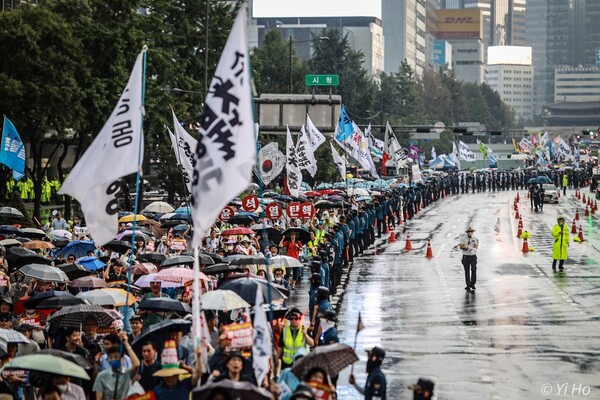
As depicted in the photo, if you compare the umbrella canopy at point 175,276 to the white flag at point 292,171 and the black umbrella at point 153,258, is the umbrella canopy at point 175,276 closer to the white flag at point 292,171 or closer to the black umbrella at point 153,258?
the black umbrella at point 153,258

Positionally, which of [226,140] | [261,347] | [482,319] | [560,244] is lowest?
[482,319]

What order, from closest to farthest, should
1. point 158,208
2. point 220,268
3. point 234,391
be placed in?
1. point 234,391
2. point 220,268
3. point 158,208

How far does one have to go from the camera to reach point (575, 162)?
10706 cm

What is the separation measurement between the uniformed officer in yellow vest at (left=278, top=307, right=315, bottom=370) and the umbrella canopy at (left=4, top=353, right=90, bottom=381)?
3.60 metres

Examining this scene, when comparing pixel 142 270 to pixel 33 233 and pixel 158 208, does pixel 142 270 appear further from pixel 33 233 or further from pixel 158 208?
pixel 158 208

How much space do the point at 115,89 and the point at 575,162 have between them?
62.6 metres

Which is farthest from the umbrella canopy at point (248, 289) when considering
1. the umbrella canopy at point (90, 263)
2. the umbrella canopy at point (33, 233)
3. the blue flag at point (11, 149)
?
the blue flag at point (11, 149)

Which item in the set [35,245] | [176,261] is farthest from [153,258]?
[35,245]

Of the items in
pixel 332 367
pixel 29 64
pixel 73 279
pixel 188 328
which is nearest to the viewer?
pixel 332 367

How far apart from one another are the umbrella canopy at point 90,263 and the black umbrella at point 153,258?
1319 millimetres

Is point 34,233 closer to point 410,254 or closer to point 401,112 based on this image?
point 410,254

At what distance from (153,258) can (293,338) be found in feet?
35.7

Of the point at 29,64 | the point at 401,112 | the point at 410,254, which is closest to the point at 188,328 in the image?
the point at 410,254

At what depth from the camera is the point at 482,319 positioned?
24.9 metres
